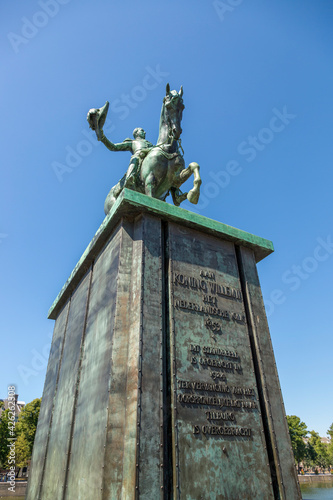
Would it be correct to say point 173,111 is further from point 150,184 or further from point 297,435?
point 297,435

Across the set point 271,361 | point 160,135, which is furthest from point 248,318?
point 160,135

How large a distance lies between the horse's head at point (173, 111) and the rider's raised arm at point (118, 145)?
126 centimetres


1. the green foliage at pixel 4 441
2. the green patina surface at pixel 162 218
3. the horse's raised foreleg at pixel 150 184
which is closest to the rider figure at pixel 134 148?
the horse's raised foreleg at pixel 150 184

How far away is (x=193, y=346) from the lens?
5.79 metres

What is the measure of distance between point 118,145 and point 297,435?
6487cm

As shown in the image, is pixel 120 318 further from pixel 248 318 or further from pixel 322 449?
pixel 322 449

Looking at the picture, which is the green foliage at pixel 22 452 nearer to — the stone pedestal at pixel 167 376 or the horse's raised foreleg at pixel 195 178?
the stone pedestal at pixel 167 376

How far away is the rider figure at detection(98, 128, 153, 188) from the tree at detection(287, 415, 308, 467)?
200 ft

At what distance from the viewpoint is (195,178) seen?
8.28 meters

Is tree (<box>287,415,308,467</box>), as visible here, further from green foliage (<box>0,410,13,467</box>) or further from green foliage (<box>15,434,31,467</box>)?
green foliage (<box>0,410,13,467</box>)

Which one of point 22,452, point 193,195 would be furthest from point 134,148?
point 22,452

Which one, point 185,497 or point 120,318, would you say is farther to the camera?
point 120,318

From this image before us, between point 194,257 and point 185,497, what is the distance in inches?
158

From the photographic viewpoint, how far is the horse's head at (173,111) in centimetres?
884
